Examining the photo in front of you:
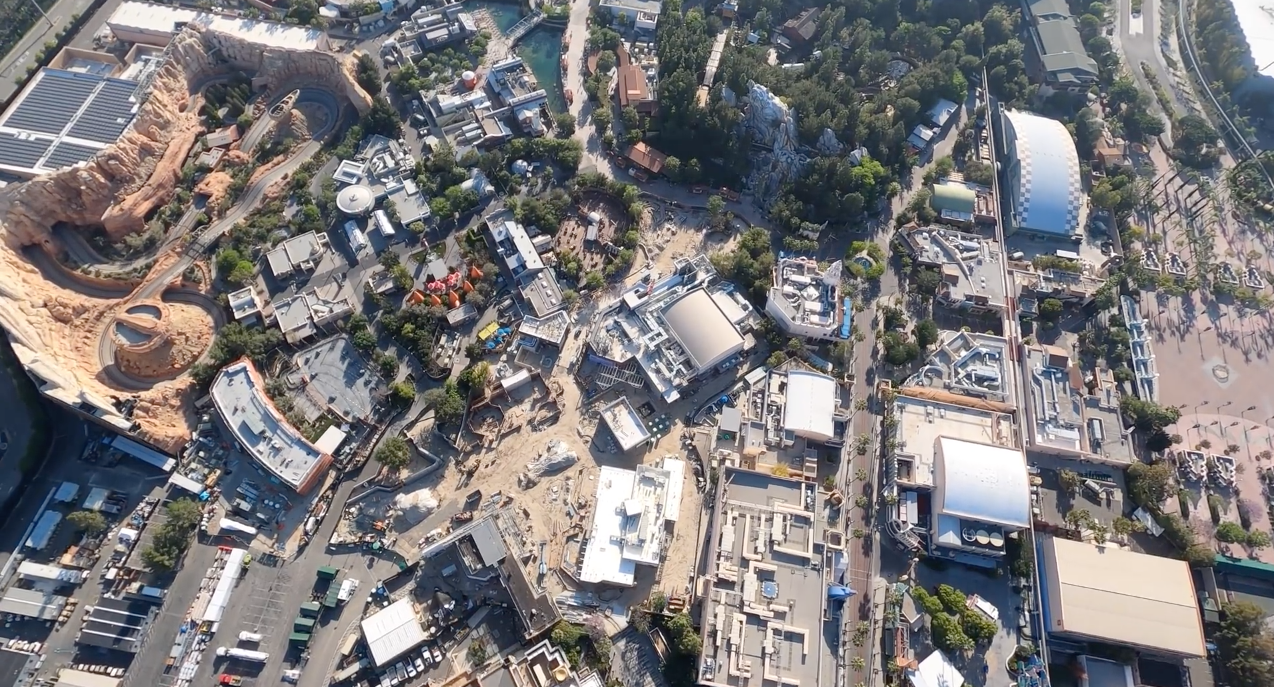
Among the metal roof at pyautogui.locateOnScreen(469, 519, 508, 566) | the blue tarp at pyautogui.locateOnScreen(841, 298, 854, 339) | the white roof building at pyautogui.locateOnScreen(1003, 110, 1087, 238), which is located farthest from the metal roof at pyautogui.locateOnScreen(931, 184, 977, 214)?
the metal roof at pyautogui.locateOnScreen(469, 519, 508, 566)

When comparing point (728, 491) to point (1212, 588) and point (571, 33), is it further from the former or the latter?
point (571, 33)

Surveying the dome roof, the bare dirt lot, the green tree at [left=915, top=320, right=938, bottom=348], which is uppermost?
the green tree at [left=915, top=320, right=938, bottom=348]

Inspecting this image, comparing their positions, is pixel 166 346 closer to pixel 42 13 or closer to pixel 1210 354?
pixel 42 13

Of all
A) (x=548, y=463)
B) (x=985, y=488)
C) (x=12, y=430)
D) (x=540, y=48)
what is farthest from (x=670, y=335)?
(x=12, y=430)

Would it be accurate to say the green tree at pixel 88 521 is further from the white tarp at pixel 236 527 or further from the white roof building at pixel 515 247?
the white roof building at pixel 515 247

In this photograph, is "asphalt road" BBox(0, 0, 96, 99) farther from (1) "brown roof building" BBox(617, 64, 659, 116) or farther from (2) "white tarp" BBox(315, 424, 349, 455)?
(1) "brown roof building" BBox(617, 64, 659, 116)

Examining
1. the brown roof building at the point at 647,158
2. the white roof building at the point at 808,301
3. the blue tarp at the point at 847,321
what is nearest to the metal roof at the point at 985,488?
the blue tarp at the point at 847,321
